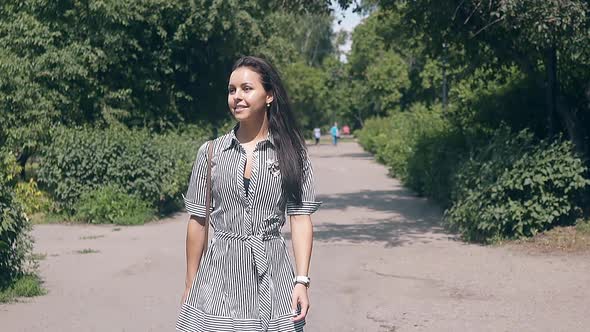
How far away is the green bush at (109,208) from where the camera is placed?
1650 cm

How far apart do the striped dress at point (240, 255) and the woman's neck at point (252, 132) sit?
66 millimetres

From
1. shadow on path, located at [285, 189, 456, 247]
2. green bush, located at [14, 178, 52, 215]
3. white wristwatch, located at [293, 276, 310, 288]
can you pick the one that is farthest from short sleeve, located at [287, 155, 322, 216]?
green bush, located at [14, 178, 52, 215]

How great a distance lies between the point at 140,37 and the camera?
1962 cm

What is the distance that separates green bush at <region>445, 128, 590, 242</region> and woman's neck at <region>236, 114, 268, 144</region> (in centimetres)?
942

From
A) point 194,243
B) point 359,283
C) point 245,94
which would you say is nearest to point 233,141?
point 245,94

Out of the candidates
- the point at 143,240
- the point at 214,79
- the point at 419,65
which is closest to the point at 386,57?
the point at 419,65

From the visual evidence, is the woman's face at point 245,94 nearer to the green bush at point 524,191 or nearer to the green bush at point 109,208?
the green bush at point 524,191

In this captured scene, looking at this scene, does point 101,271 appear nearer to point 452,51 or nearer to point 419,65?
point 452,51

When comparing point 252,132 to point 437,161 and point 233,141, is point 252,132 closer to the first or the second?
point 233,141

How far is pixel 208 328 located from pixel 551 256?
897 centimetres

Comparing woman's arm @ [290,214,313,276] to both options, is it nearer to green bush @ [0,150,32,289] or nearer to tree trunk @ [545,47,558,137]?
green bush @ [0,150,32,289]

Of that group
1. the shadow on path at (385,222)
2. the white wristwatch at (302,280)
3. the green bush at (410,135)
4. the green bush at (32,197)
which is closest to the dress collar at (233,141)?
the white wristwatch at (302,280)

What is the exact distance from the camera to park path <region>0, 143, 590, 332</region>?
836cm

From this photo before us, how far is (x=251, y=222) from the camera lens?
4055mm
